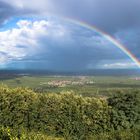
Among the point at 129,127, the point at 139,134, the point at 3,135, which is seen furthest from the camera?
the point at 129,127

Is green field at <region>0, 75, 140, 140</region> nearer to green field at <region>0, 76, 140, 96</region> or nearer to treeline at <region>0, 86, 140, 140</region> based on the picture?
treeline at <region>0, 86, 140, 140</region>

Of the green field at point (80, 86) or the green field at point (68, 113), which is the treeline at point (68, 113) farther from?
the green field at point (80, 86)

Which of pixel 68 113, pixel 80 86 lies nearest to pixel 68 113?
pixel 68 113

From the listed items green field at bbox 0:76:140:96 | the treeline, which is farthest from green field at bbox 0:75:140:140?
green field at bbox 0:76:140:96

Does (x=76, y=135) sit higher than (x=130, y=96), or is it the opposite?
(x=130, y=96)

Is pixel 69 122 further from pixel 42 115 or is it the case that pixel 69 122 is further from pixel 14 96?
pixel 14 96

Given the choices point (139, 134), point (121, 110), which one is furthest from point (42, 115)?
point (139, 134)

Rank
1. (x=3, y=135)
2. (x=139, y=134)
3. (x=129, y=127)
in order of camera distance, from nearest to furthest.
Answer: (x=3, y=135) < (x=139, y=134) < (x=129, y=127)

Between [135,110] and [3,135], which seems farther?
[135,110]
